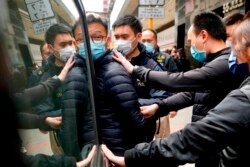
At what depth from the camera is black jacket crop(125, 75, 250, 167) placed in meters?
1.24

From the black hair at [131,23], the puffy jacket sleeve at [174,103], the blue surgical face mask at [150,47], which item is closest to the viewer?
the puffy jacket sleeve at [174,103]

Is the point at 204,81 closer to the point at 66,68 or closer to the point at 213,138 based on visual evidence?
the point at 213,138

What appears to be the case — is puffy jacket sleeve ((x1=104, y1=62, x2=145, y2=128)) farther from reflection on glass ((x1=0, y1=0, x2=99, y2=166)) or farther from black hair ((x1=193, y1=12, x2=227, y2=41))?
black hair ((x1=193, y1=12, x2=227, y2=41))

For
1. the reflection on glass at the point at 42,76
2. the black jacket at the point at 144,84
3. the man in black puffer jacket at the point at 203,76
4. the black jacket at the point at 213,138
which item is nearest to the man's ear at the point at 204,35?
the man in black puffer jacket at the point at 203,76

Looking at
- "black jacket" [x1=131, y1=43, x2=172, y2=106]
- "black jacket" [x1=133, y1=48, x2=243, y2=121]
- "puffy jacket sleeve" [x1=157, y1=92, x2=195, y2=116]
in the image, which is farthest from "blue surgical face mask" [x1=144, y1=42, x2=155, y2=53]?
"black jacket" [x1=133, y1=48, x2=243, y2=121]

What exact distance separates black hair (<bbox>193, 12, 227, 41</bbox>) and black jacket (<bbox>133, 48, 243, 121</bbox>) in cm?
17

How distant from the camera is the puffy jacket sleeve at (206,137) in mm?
1238

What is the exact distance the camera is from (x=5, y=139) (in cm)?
56

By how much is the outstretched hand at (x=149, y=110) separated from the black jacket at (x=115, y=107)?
411mm

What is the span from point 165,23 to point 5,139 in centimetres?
1907

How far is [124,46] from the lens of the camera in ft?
9.29

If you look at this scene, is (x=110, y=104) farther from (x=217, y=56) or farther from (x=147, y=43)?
(x=147, y=43)

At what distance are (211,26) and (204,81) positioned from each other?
49cm

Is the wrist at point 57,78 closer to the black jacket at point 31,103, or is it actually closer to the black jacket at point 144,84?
the black jacket at point 31,103
